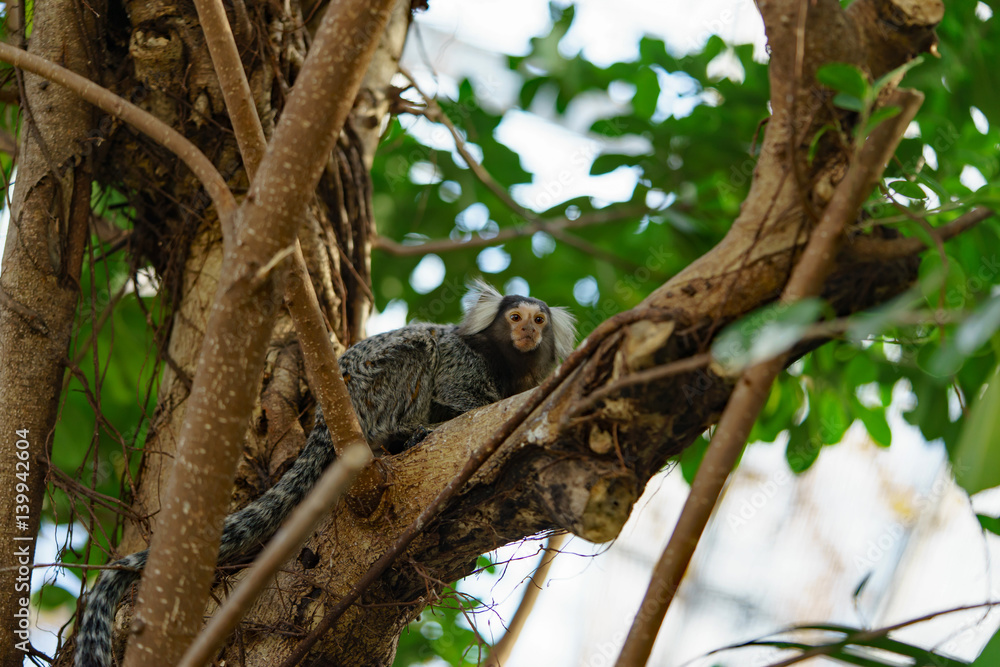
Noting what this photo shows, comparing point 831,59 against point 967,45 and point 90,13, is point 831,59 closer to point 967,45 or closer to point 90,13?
point 967,45

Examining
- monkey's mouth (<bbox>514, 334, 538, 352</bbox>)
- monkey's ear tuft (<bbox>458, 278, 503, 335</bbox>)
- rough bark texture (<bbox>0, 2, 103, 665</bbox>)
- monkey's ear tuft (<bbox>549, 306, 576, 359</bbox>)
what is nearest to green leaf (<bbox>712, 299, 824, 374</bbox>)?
rough bark texture (<bbox>0, 2, 103, 665</bbox>)

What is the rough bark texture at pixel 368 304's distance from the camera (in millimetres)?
1826

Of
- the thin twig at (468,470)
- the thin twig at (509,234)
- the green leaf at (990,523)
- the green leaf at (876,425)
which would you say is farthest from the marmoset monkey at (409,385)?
the green leaf at (990,523)

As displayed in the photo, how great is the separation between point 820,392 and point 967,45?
1745 mm

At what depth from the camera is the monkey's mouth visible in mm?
4047

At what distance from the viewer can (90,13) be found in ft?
9.70

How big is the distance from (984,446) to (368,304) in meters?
2.93

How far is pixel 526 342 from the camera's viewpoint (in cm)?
405

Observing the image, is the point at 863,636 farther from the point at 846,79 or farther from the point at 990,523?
the point at 846,79

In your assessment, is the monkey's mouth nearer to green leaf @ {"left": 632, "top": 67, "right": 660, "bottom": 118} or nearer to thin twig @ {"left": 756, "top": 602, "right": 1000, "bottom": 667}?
green leaf @ {"left": 632, "top": 67, "right": 660, "bottom": 118}

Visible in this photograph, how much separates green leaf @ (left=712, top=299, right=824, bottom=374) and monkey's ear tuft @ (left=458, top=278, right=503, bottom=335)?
2.74 metres

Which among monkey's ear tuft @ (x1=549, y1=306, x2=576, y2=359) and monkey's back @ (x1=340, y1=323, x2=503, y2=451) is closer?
monkey's back @ (x1=340, y1=323, x2=503, y2=451)

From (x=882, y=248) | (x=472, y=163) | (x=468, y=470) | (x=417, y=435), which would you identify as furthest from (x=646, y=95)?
(x=468, y=470)

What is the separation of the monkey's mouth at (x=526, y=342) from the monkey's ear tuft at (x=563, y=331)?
0.43 metres
